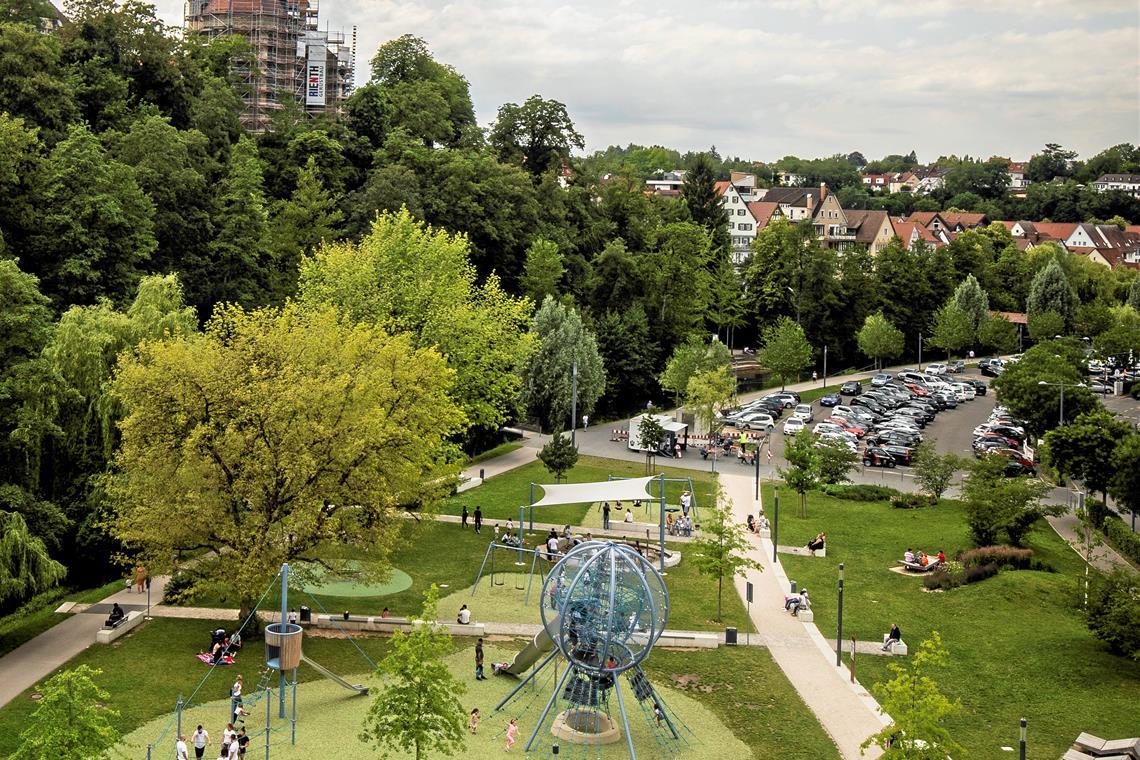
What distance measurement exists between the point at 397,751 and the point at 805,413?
2134 inches

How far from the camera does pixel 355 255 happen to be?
57406 millimetres

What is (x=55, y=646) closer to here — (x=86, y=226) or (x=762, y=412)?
(x=86, y=226)

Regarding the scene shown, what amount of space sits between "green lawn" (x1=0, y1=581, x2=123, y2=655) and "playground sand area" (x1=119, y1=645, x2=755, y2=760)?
25.7ft

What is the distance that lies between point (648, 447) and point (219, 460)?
31733 millimetres

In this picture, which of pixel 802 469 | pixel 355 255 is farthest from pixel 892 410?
pixel 355 255

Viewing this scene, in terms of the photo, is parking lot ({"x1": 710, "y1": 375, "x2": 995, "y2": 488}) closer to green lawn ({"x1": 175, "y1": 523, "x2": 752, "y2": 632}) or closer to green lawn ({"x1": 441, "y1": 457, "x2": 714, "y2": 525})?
green lawn ({"x1": 441, "y1": 457, "x2": 714, "y2": 525})

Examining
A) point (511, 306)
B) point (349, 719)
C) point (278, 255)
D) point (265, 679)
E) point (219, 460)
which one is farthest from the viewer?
point (278, 255)

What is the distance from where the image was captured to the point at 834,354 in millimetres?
108750

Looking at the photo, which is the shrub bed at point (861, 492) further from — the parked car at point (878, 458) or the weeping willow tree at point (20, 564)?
the weeping willow tree at point (20, 564)

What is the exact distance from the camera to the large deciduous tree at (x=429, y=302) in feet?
183

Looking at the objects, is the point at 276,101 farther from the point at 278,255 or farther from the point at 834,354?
the point at 834,354

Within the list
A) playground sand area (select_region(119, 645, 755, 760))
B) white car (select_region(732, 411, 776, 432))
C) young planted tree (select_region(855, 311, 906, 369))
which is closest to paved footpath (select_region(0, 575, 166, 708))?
playground sand area (select_region(119, 645, 755, 760))

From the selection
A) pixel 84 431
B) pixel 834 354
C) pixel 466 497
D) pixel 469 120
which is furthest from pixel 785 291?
pixel 84 431

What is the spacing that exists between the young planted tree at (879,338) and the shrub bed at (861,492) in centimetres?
4163
